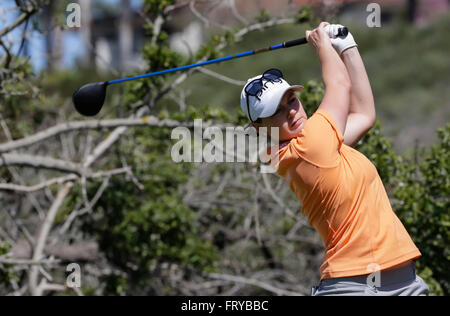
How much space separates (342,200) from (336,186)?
0.24ft

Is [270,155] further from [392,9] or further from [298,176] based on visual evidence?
[392,9]

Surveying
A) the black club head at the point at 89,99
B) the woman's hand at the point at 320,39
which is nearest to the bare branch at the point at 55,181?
the black club head at the point at 89,99

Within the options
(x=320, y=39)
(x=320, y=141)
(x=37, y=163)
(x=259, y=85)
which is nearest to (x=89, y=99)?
(x=259, y=85)

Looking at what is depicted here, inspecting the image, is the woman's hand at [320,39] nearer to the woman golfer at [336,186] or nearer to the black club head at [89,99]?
the woman golfer at [336,186]

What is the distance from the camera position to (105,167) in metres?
6.48

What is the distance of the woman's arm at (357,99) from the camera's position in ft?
9.09

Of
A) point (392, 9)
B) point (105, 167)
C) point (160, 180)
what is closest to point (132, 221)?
point (160, 180)

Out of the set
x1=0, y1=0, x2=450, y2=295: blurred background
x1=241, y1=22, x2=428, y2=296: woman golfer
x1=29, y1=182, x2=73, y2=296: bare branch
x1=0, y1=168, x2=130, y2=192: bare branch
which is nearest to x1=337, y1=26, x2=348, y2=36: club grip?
x1=241, y1=22, x2=428, y2=296: woman golfer

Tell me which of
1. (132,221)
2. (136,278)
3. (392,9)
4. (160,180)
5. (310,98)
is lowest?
(136,278)

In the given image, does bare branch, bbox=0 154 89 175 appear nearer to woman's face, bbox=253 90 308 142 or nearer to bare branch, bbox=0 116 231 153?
bare branch, bbox=0 116 231 153

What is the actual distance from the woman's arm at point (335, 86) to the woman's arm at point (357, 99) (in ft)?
0.50

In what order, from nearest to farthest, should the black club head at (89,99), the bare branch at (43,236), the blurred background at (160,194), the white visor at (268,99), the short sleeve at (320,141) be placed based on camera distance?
the short sleeve at (320,141) < the white visor at (268,99) < the black club head at (89,99) < the blurred background at (160,194) < the bare branch at (43,236)
